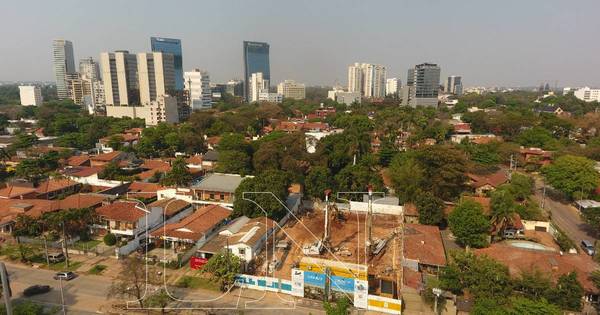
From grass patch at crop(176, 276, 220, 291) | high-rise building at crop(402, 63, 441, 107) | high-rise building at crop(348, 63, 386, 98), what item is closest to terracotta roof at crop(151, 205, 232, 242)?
grass patch at crop(176, 276, 220, 291)

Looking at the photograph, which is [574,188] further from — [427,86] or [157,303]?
[427,86]

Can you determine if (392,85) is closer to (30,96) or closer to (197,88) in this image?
(197,88)

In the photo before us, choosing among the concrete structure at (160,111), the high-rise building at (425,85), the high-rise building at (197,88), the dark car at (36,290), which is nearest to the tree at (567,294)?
the dark car at (36,290)

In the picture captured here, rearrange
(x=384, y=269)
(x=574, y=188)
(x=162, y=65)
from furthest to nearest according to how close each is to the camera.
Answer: (x=162, y=65), (x=574, y=188), (x=384, y=269)

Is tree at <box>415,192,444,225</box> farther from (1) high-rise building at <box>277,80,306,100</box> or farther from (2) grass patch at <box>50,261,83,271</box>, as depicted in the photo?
(1) high-rise building at <box>277,80,306,100</box>

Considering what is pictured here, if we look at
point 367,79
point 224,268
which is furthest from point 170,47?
point 224,268

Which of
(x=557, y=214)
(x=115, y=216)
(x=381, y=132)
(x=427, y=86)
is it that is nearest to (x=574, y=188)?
(x=557, y=214)
